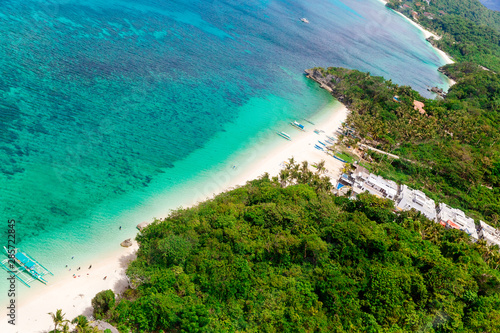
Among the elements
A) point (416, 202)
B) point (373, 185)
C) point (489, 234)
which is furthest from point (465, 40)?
point (373, 185)

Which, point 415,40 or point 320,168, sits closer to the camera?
point 320,168

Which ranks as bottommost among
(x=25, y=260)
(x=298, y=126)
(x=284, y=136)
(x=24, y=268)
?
(x=24, y=268)

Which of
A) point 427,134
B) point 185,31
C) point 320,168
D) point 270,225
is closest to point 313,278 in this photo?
point 270,225

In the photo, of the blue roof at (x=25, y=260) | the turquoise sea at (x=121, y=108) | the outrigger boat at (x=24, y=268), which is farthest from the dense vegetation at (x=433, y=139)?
the blue roof at (x=25, y=260)

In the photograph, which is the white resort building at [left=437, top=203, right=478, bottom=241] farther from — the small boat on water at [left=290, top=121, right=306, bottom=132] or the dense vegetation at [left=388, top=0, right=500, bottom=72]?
the dense vegetation at [left=388, top=0, right=500, bottom=72]

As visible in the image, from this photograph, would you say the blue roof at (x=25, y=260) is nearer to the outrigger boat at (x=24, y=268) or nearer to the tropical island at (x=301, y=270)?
the outrigger boat at (x=24, y=268)

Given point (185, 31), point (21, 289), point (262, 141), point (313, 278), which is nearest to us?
point (21, 289)

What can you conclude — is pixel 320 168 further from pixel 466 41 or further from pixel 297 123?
pixel 466 41

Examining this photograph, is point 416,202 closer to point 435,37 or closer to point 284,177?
point 284,177
